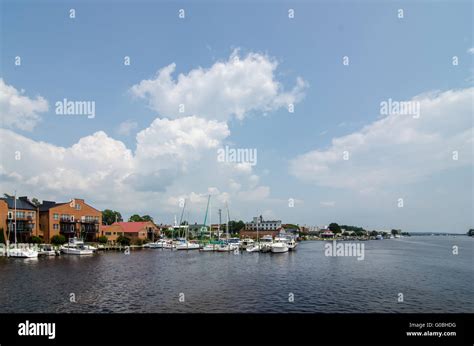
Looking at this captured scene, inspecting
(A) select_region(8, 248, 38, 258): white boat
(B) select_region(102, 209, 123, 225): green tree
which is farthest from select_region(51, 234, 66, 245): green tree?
(B) select_region(102, 209, 123, 225): green tree

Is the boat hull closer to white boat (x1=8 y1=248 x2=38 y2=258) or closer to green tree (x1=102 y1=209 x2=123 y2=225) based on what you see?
white boat (x1=8 y1=248 x2=38 y2=258)

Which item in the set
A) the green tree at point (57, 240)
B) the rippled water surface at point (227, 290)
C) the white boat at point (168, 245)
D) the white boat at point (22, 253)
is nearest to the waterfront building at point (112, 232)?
the white boat at point (168, 245)

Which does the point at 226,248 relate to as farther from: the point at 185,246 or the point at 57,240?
the point at 57,240

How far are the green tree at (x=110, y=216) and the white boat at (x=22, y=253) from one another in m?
98.2

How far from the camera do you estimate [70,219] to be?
90.7 meters

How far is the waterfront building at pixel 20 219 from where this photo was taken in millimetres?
77194

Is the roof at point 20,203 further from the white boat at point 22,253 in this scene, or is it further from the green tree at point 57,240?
the white boat at point 22,253

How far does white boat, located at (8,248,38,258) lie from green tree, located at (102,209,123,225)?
9821cm

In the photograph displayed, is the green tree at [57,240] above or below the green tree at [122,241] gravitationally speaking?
above

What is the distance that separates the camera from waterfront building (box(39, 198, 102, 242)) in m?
85.5

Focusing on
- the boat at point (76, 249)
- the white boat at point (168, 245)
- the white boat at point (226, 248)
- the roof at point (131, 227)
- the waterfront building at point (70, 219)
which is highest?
the waterfront building at point (70, 219)
